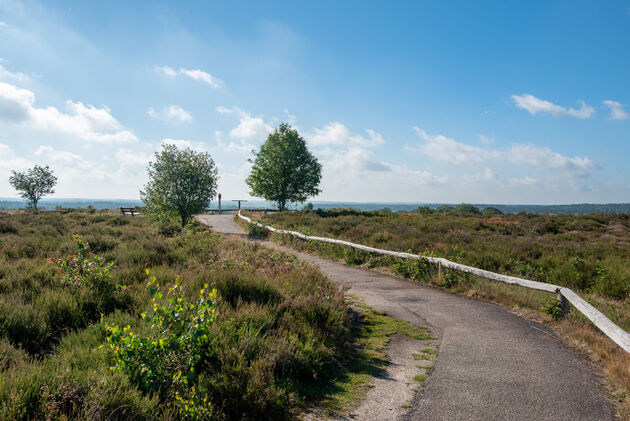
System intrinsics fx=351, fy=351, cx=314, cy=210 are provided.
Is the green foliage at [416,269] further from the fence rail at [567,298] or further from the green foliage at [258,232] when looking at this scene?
the green foliage at [258,232]

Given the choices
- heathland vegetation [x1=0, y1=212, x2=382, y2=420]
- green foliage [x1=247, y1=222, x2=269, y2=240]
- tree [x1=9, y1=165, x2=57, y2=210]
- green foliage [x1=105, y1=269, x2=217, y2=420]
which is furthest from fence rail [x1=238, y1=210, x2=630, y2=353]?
tree [x1=9, y1=165, x2=57, y2=210]

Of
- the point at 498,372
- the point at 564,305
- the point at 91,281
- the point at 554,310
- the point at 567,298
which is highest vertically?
the point at 91,281

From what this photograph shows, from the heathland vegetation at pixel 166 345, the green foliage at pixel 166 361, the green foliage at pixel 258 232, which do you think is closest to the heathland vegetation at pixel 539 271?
the green foliage at pixel 258 232

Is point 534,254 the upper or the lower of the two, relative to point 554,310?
upper

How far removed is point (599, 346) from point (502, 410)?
306 centimetres

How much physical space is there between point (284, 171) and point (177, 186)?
19901mm

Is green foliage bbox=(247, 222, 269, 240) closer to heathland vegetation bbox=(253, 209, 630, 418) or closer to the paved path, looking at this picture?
heathland vegetation bbox=(253, 209, 630, 418)

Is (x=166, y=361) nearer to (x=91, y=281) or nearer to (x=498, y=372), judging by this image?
(x=91, y=281)

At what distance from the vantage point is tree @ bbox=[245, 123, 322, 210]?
140 feet

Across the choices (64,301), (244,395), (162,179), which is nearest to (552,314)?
(244,395)

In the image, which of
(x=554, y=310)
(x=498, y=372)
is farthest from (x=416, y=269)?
(x=498, y=372)

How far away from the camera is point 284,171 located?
43000 millimetres

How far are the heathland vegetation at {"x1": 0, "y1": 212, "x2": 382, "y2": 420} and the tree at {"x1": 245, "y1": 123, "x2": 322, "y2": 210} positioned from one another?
34.5 meters

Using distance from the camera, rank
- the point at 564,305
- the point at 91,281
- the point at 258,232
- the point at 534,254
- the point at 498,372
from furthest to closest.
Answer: the point at 258,232 < the point at 534,254 < the point at 564,305 < the point at 91,281 < the point at 498,372
